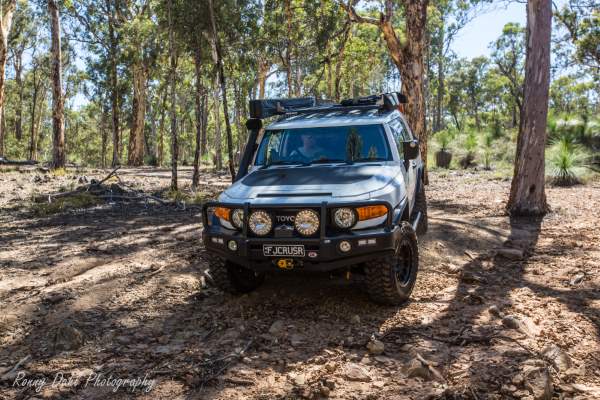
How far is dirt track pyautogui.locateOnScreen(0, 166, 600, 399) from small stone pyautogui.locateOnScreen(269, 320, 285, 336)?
0.04ft

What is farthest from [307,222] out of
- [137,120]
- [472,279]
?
[137,120]

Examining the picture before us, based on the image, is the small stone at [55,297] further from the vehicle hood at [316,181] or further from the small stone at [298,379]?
the small stone at [298,379]

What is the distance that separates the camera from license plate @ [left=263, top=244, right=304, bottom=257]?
4.54 m

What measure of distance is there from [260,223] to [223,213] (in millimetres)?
475

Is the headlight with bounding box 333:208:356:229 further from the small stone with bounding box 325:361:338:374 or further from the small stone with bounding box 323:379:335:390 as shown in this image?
the small stone with bounding box 323:379:335:390

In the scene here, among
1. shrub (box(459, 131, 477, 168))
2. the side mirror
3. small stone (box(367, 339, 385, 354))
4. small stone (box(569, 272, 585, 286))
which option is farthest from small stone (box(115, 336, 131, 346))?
shrub (box(459, 131, 477, 168))

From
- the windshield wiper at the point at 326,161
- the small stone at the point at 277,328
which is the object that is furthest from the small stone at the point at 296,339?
the windshield wiper at the point at 326,161

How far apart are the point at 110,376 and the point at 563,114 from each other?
23.3 metres

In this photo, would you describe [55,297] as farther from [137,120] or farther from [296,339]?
[137,120]

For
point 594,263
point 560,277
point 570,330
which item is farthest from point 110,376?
point 594,263

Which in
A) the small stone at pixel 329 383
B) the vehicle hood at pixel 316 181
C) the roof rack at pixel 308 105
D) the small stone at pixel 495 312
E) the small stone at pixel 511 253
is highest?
the roof rack at pixel 308 105

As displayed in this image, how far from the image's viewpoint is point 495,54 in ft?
140

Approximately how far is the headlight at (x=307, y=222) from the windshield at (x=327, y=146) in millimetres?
1283

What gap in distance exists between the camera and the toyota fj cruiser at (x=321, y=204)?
4.54 m
